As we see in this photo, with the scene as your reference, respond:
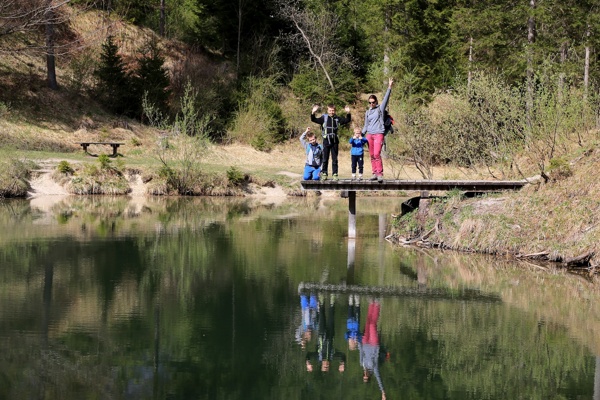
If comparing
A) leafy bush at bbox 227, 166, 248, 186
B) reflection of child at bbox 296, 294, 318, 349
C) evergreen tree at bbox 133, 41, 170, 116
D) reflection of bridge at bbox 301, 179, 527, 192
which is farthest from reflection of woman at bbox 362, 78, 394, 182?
evergreen tree at bbox 133, 41, 170, 116

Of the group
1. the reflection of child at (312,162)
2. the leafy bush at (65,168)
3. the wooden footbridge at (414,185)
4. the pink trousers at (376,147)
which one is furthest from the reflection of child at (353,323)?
the leafy bush at (65,168)

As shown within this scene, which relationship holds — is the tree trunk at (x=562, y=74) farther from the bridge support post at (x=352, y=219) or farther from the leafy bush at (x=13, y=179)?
the leafy bush at (x=13, y=179)

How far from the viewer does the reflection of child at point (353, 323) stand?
15.1 m

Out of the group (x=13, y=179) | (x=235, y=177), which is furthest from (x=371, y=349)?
(x=235, y=177)

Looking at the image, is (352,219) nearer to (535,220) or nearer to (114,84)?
(535,220)

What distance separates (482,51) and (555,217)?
24305 mm

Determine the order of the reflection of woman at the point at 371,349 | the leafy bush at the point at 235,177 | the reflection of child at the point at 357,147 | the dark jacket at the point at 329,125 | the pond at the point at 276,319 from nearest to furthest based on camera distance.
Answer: the pond at the point at 276,319
the reflection of woman at the point at 371,349
the dark jacket at the point at 329,125
the reflection of child at the point at 357,147
the leafy bush at the point at 235,177

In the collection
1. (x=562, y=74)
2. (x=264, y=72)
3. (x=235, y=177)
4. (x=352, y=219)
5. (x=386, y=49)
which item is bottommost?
(x=352, y=219)

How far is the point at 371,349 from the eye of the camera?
574 inches

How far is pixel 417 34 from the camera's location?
5128 centimetres

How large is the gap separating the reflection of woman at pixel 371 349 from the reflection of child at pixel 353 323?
0.11 m

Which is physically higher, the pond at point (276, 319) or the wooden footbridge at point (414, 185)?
the wooden footbridge at point (414, 185)

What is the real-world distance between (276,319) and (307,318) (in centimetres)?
59

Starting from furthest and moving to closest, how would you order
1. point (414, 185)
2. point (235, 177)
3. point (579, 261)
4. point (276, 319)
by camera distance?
point (235, 177) → point (414, 185) → point (579, 261) → point (276, 319)
